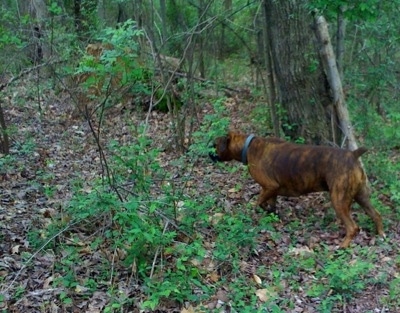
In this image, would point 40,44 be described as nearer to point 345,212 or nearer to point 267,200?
point 267,200

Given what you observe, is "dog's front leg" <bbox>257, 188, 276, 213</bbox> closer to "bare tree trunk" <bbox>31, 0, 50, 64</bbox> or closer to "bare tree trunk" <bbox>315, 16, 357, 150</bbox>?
"bare tree trunk" <bbox>315, 16, 357, 150</bbox>

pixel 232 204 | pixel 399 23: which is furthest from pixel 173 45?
pixel 232 204

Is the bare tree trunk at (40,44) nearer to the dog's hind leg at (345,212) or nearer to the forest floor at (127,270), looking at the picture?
the forest floor at (127,270)

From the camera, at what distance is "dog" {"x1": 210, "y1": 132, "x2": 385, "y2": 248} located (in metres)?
6.88

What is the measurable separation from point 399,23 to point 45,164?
7.25m

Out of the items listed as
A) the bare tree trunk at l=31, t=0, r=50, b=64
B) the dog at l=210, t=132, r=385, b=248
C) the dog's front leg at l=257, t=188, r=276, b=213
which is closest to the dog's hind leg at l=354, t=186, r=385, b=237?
the dog at l=210, t=132, r=385, b=248

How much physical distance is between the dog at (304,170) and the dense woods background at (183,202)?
33 cm

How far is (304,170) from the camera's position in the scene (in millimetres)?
7176

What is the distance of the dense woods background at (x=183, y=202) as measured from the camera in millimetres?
5125

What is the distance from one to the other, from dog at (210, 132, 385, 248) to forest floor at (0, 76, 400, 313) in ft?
1.21

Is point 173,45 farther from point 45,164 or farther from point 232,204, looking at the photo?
point 232,204

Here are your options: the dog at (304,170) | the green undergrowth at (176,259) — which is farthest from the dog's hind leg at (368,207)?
the green undergrowth at (176,259)

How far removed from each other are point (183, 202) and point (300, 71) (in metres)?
3.76

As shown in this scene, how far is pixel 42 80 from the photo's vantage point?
13.3m
